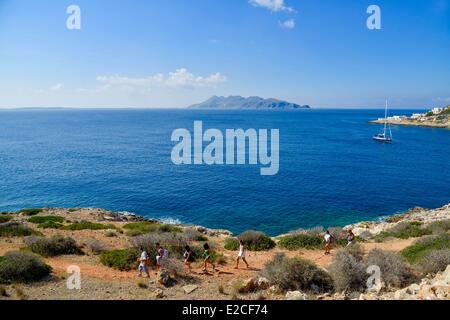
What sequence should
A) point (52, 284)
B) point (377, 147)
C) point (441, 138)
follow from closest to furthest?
point (52, 284), point (377, 147), point (441, 138)

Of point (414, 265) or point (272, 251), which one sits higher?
point (414, 265)

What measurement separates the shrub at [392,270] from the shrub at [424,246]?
3393 millimetres

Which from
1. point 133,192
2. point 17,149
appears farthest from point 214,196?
point 17,149

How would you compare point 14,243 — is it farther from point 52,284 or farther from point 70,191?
point 70,191

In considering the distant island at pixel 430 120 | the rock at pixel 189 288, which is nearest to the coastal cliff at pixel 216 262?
the rock at pixel 189 288

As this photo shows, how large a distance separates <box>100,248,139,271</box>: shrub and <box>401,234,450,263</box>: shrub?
15.0 meters

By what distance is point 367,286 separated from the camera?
44.0ft

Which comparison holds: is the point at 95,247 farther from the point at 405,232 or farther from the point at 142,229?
the point at 405,232

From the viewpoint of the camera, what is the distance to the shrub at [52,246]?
18.9 m

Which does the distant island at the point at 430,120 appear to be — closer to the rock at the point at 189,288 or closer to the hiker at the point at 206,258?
the hiker at the point at 206,258

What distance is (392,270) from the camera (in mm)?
13852

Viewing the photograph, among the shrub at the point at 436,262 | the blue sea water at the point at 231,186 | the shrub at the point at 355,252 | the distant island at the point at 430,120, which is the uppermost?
the distant island at the point at 430,120

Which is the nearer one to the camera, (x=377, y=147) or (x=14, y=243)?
(x=14, y=243)
